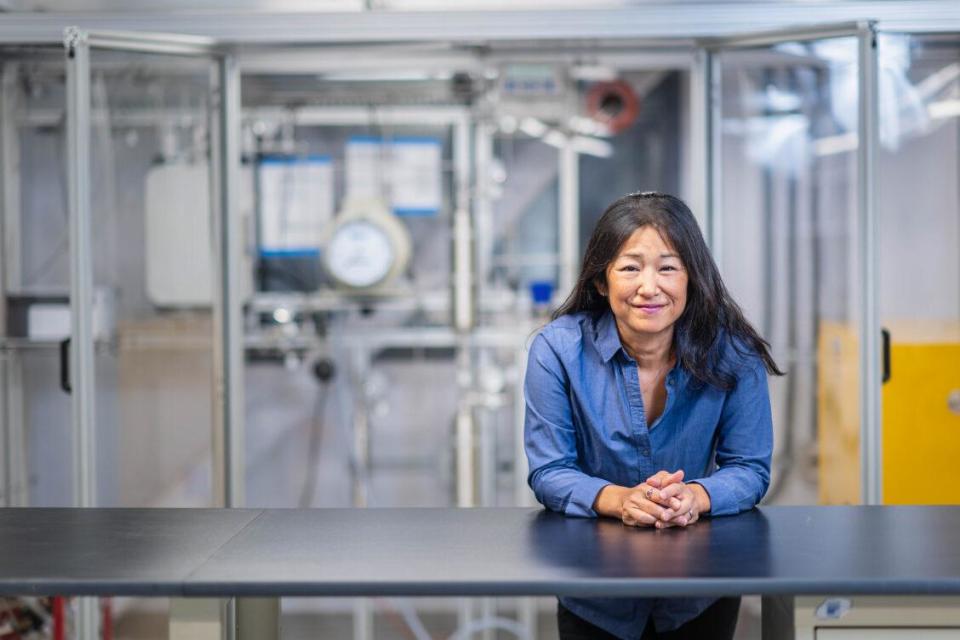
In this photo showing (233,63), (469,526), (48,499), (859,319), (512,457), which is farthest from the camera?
(512,457)

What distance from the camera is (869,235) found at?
2705 mm

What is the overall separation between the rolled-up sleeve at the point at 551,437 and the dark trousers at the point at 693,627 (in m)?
0.19

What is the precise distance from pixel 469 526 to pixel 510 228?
10.2ft

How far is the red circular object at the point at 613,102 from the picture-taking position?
4039 millimetres

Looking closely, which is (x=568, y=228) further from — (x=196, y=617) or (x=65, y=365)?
(x=196, y=617)

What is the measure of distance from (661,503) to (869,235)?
1.30m

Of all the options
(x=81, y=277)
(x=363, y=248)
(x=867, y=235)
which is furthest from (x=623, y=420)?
(x=363, y=248)

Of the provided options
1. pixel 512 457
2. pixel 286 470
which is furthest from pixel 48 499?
pixel 512 457

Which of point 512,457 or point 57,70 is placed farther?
point 512,457

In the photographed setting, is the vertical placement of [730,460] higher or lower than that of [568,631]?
higher

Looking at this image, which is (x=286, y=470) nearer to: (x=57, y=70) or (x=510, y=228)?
(x=510, y=228)

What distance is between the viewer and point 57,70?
122 inches

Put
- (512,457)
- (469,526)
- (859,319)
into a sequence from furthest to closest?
(512,457), (859,319), (469,526)

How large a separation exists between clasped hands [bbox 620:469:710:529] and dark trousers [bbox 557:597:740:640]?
17cm
